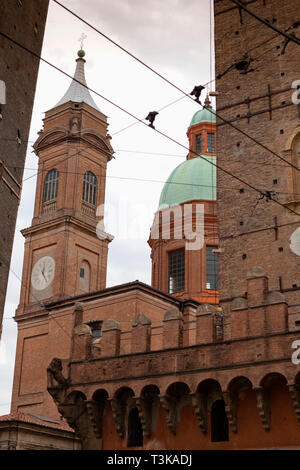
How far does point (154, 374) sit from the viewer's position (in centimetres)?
1711

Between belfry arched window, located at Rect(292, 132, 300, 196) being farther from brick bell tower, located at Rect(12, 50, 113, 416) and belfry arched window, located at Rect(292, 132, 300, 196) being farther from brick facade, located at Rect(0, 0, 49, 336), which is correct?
brick bell tower, located at Rect(12, 50, 113, 416)

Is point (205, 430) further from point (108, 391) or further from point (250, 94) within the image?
point (250, 94)

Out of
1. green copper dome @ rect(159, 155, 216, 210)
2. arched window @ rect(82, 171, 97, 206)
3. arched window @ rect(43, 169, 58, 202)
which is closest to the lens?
green copper dome @ rect(159, 155, 216, 210)

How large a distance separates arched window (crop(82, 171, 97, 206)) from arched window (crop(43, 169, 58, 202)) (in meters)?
A: 1.61

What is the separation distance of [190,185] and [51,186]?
8370 millimetres

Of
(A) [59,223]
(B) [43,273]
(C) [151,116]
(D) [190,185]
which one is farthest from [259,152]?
(B) [43,273]

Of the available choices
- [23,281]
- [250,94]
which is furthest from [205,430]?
[23,281]

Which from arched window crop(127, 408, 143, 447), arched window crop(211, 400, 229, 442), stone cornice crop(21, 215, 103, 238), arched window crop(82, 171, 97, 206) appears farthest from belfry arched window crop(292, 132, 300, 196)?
arched window crop(82, 171, 97, 206)

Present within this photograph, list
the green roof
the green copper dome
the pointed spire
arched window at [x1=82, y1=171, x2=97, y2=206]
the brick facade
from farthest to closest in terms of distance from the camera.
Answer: the pointed spire → the green roof → arched window at [x1=82, y1=171, x2=97, y2=206] → the green copper dome → the brick facade

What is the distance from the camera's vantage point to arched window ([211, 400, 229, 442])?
54.5 ft

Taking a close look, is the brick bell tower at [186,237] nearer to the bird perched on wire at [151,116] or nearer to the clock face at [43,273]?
the clock face at [43,273]

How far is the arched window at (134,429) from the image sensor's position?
17625 mm

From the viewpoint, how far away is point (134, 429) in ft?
58.3
